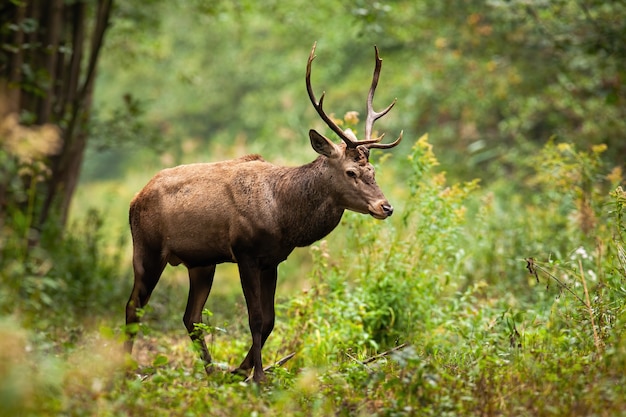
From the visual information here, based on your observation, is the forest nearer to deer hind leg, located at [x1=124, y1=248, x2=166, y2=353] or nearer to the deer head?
deer hind leg, located at [x1=124, y1=248, x2=166, y2=353]

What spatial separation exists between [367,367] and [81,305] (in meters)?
5.07

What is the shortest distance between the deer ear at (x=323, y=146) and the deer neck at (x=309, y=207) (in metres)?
0.10

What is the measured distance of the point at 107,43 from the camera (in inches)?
627

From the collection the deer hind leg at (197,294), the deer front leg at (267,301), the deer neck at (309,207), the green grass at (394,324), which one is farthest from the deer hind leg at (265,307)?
the deer hind leg at (197,294)

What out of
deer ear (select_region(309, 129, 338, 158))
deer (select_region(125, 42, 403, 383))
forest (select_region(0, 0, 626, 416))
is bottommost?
forest (select_region(0, 0, 626, 416))

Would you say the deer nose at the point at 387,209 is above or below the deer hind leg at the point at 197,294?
above

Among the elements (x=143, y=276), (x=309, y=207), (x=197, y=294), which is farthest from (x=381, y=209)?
(x=143, y=276)

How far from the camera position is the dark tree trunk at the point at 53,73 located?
1016cm

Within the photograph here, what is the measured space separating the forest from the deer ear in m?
1.56

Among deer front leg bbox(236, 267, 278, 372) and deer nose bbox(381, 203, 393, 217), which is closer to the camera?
deer nose bbox(381, 203, 393, 217)

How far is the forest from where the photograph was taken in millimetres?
5270

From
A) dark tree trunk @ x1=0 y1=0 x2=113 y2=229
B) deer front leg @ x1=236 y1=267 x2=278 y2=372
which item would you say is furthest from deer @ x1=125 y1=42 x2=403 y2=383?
dark tree trunk @ x1=0 y1=0 x2=113 y2=229

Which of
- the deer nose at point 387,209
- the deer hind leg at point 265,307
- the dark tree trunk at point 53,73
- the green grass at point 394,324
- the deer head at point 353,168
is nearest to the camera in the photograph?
the green grass at point 394,324

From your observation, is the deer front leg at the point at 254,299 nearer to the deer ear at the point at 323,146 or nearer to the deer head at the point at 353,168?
the deer head at the point at 353,168
